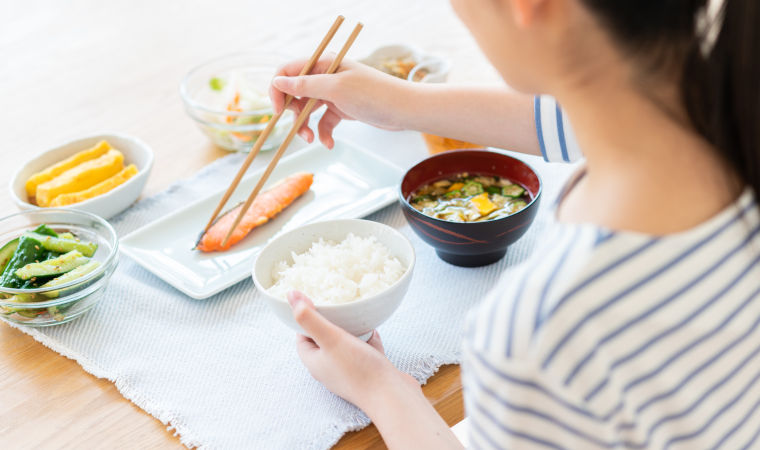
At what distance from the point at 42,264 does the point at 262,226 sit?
0.39m

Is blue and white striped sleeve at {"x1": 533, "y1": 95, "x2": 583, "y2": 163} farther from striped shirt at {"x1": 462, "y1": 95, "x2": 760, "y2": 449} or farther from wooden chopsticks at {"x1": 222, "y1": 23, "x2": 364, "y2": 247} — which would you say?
striped shirt at {"x1": 462, "y1": 95, "x2": 760, "y2": 449}

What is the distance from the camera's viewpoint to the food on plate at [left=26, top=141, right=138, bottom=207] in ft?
4.73

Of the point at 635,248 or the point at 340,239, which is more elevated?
the point at 635,248

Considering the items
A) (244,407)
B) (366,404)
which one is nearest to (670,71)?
(366,404)

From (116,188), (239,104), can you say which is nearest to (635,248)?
(116,188)

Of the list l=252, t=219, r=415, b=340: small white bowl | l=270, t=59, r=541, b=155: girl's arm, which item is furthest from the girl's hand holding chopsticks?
l=252, t=219, r=415, b=340: small white bowl

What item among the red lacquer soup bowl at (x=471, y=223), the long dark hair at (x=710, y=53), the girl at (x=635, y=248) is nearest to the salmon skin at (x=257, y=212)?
the red lacquer soup bowl at (x=471, y=223)

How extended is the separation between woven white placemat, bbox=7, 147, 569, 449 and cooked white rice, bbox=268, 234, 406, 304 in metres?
0.11

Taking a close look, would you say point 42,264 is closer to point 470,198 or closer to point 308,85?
point 308,85

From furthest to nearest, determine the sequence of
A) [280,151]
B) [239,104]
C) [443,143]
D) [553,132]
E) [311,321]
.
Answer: [239,104] < [443,143] < [280,151] < [553,132] < [311,321]

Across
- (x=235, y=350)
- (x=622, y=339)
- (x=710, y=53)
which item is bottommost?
(x=235, y=350)

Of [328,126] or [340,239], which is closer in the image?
[340,239]

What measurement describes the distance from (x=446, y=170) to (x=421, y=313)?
0.97 feet

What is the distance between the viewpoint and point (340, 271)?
109 centimetres
